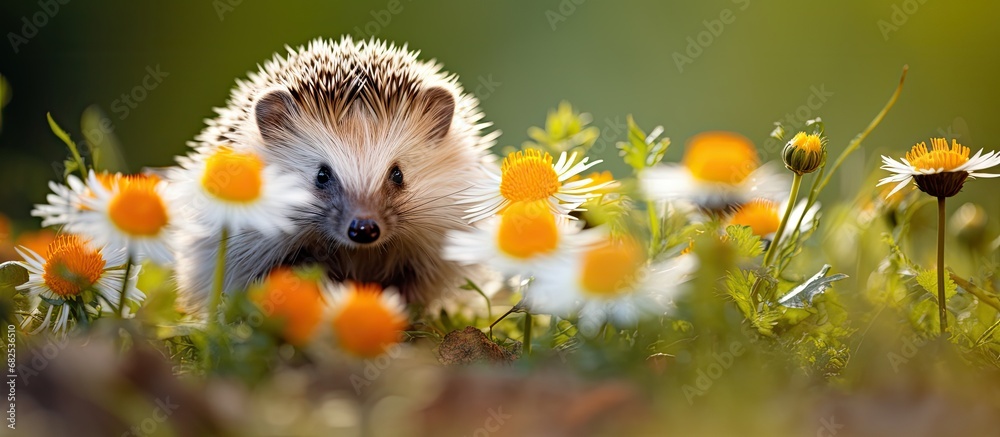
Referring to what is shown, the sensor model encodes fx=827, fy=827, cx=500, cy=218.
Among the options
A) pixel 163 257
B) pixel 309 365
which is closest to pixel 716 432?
pixel 309 365

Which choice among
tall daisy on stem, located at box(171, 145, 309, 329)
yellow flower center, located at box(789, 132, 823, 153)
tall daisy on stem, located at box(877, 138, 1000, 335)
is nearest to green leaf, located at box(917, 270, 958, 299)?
tall daisy on stem, located at box(877, 138, 1000, 335)

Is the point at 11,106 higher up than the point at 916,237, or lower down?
higher up

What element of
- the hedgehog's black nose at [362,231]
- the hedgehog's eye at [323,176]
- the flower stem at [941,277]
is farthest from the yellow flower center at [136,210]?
the flower stem at [941,277]

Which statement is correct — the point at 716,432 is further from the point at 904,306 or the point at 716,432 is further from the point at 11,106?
the point at 11,106

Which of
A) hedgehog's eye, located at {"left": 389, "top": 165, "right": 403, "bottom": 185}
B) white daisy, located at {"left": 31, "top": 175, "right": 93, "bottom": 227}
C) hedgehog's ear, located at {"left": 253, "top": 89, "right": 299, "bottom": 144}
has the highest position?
hedgehog's ear, located at {"left": 253, "top": 89, "right": 299, "bottom": 144}

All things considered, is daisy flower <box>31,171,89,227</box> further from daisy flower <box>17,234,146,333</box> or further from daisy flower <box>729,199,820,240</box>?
daisy flower <box>729,199,820,240</box>

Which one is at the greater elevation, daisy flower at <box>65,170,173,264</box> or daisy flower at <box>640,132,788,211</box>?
daisy flower at <box>65,170,173,264</box>

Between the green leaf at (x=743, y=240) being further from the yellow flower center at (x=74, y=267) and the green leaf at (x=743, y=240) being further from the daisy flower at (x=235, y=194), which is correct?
the yellow flower center at (x=74, y=267)
